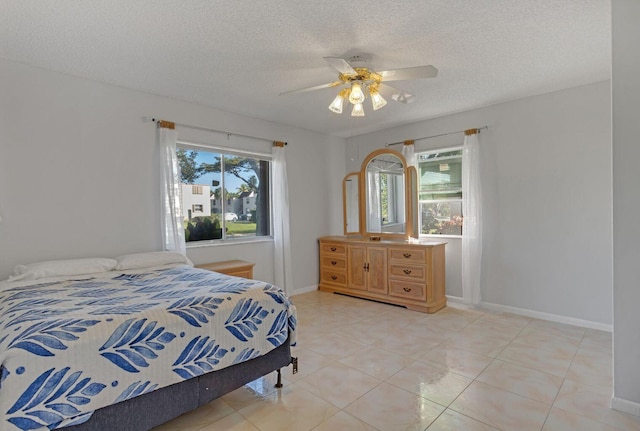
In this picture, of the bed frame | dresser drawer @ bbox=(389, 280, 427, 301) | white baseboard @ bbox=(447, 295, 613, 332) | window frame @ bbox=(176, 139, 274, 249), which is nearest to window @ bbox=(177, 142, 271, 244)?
window frame @ bbox=(176, 139, 274, 249)

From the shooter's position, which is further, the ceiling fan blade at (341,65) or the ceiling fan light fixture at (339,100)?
the ceiling fan light fixture at (339,100)

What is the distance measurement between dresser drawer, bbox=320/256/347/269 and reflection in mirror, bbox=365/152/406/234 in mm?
635

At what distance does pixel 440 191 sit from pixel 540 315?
1902mm

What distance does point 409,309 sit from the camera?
13.4 ft

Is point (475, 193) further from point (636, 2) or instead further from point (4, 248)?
point (4, 248)

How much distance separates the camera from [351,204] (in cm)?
529

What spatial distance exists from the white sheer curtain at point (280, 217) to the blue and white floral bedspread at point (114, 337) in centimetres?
212

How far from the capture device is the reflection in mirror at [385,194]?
4.61 metres

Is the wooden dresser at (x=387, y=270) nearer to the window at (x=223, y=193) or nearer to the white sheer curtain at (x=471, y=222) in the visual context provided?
the white sheer curtain at (x=471, y=222)

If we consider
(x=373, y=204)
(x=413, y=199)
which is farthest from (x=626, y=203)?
(x=373, y=204)

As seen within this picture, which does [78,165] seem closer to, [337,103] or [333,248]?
[337,103]

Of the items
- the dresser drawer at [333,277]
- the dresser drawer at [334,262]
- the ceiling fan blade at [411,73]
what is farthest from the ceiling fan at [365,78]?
the dresser drawer at [333,277]

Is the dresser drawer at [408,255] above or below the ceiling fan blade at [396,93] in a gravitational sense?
below

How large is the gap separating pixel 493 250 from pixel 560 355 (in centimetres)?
148
